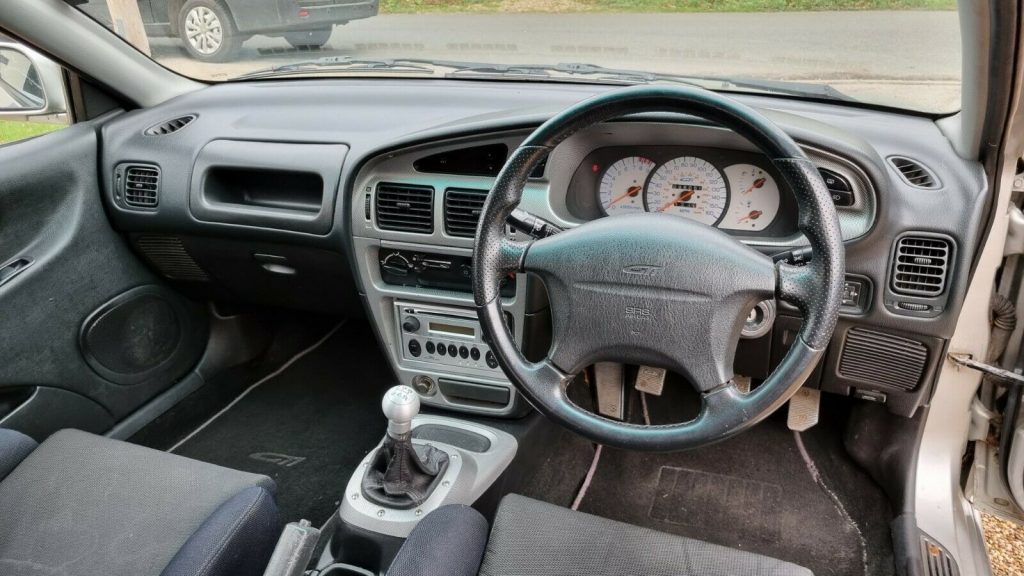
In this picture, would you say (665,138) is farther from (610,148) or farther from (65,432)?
(65,432)

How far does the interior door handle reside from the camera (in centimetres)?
212

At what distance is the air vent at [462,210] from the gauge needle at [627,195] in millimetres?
316

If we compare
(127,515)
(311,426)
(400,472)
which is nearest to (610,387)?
(400,472)

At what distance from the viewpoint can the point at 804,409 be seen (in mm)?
2078

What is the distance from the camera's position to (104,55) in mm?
2332

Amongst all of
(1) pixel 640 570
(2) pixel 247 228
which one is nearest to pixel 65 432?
(2) pixel 247 228

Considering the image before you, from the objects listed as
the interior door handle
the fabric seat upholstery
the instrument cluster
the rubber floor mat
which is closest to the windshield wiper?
the instrument cluster

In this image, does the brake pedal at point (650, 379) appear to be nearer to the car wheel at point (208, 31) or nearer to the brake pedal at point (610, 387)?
the brake pedal at point (610, 387)

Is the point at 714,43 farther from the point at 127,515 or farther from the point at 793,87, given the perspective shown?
the point at 127,515

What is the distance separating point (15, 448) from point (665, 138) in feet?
5.21

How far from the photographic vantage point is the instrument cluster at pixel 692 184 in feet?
5.62

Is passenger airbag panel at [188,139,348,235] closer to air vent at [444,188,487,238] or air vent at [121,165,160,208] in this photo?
air vent at [121,165,160,208]

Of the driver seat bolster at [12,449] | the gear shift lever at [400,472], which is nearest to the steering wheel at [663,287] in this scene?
the gear shift lever at [400,472]

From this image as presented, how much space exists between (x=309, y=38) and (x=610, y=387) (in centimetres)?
144
